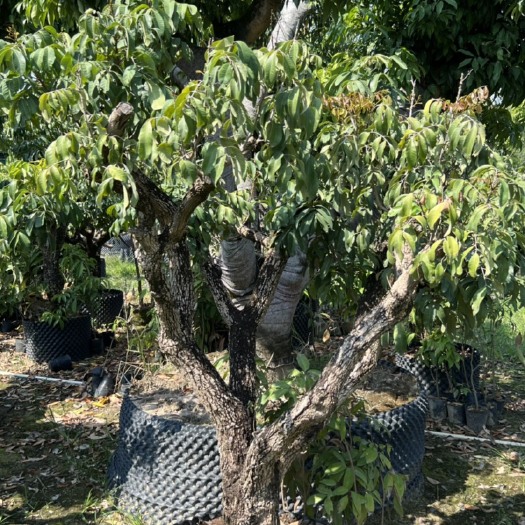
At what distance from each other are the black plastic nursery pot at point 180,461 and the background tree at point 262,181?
0.33 metres

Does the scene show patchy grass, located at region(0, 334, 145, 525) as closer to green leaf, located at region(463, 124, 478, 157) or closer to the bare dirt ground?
the bare dirt ground

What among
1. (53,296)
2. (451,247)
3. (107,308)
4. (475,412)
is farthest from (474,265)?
(107,308)

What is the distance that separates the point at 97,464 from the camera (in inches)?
133

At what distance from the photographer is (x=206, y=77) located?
60.1 inches

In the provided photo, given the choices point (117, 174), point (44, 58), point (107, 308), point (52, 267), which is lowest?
point (107, 308)

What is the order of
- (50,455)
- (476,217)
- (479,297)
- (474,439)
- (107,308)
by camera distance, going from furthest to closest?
(107,308) < (474,439) < (50,455) < (479,297) < (476,217)

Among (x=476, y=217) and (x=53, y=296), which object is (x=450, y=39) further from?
(x=53, y=296)

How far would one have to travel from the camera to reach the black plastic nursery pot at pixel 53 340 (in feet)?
17.5

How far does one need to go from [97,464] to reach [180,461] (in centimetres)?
93

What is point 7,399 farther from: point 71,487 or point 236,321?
point 236,321

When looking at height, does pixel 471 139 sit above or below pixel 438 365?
above

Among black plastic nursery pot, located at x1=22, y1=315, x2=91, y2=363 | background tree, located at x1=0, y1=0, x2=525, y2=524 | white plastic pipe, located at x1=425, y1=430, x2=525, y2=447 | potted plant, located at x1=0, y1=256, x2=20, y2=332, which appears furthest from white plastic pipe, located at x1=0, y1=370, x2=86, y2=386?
white plastic pipe, located at x1=425, y1=430, x2=525, y2=447

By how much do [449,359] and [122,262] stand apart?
309 inches

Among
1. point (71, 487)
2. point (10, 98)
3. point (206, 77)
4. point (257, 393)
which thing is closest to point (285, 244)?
point (257, 393)
